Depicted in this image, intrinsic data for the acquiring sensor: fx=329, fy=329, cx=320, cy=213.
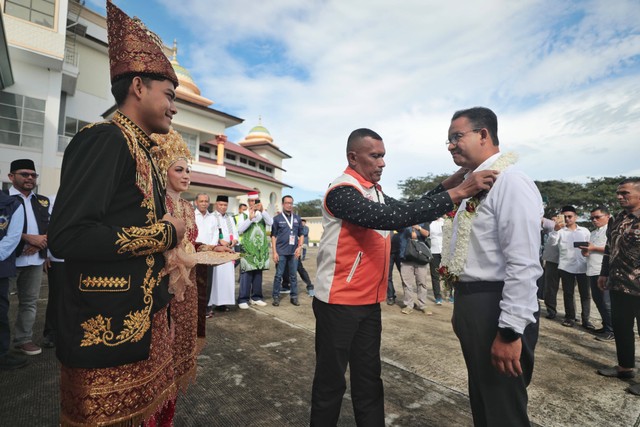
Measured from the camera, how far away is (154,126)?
1703 millimetres

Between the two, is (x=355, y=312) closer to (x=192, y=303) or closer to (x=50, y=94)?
(x=192, y=303)

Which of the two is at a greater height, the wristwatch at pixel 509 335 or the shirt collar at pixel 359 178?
the shirt collar at pixel 359 178

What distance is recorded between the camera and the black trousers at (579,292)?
19.7 feet

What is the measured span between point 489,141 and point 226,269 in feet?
17.4

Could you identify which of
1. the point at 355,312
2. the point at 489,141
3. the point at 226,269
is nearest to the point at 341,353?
the point at 355,312

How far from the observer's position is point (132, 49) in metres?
1.61

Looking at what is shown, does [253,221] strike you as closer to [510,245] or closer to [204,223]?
[204,223]

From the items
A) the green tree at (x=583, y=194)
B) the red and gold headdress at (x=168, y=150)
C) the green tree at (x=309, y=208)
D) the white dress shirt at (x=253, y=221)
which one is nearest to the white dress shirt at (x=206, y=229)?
the white dress shirt at (x=253, y=221)

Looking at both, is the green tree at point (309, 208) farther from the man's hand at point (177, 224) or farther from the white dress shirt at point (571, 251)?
the man's hand at point (177, 224)

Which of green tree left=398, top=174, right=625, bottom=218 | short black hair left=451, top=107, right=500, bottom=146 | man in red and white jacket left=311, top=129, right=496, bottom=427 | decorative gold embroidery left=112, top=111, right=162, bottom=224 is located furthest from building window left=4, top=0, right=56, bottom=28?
green tree left=398, top=174, right=625, bottom=218

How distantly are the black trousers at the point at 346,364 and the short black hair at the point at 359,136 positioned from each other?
119cm

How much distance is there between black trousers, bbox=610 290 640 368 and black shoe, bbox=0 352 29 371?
675 cm

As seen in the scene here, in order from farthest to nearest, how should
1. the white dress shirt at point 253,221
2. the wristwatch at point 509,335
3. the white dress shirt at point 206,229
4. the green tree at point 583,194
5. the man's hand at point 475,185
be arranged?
the green tree at point 583,194 → the white dress shirt at point 253,221 → the white dress shirt at point 206,229 → the man's hand at point 475,185 → the wristwatch at point 509,335

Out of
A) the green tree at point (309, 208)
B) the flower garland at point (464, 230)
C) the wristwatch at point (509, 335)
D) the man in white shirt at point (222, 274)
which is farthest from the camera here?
the green tree at point (309, 208)
